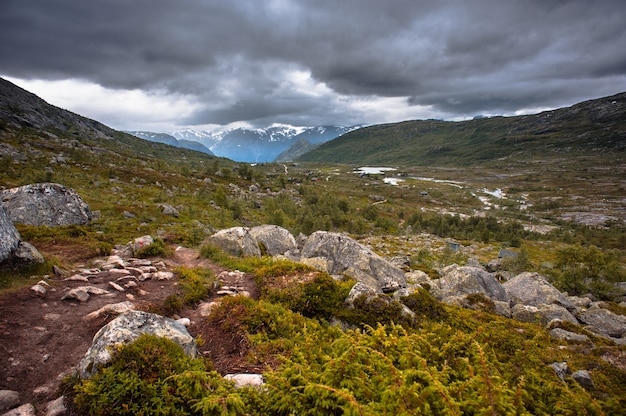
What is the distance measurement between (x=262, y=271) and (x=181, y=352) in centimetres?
638

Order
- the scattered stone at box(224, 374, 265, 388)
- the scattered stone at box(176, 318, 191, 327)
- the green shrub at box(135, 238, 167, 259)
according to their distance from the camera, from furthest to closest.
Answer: the green shrub at box(135, 238, 167, 259), the scattered stone at box(176, 318, 191, 327), the scattered stone at box(224, 374, 265, 388)

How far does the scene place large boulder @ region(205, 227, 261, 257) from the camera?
1723 centimetres

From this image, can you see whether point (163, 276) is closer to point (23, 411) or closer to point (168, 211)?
point (23, 411)

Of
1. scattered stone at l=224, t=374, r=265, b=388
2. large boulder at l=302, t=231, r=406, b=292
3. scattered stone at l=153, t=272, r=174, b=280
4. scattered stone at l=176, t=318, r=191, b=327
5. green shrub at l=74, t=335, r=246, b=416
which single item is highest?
green shrub at l=74, t=335, r=246, b=416

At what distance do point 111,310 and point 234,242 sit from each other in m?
9.71

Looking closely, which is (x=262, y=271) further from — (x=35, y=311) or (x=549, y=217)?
(x=549, y=217)

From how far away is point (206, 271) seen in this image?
1224cm

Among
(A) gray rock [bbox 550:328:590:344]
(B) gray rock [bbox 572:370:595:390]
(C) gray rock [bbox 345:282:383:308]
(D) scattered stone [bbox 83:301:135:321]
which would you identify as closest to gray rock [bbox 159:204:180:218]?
(D) scattered stone [bbox 83:301:135:321]

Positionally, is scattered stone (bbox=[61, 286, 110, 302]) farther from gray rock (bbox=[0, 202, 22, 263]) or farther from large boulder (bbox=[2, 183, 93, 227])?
large boulder (bbox=[2, 183, 93, 227])

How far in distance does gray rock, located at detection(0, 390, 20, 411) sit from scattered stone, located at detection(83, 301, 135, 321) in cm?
276

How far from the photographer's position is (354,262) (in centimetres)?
1730

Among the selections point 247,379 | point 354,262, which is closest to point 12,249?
point 247,379

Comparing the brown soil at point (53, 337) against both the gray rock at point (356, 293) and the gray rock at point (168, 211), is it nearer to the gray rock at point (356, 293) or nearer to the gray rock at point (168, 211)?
the gray rock at point (356, 293)

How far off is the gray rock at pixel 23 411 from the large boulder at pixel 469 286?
58.6 feet
